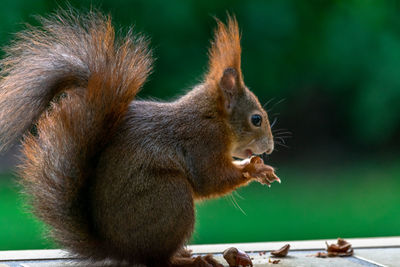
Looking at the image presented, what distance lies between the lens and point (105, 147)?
6.72ft

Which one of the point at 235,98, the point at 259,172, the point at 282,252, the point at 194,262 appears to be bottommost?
the point at 194,262

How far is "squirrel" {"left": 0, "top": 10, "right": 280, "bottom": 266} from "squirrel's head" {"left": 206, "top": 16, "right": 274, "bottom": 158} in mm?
112

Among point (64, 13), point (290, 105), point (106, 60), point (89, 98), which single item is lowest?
point (89, 98)

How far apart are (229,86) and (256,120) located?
0.51ft

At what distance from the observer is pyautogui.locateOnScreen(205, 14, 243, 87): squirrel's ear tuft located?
7.72 feet

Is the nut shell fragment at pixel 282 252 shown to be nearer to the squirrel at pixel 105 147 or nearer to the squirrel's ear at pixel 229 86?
the squirrel at pixel 105 147

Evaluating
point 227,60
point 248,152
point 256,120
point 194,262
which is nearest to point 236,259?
point 194,262

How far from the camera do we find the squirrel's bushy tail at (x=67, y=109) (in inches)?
79.4

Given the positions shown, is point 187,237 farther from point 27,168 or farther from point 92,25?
point 92,25

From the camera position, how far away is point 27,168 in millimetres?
2152

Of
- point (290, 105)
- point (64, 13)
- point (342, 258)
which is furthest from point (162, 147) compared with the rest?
point (290, 105)

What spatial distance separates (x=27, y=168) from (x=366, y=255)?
4.15 ft

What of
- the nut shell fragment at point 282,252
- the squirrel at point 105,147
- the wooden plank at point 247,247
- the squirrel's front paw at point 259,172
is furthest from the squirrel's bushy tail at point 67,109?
the nut shell fragment at point 282,252

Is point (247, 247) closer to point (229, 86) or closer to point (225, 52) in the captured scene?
point (229, 86)
